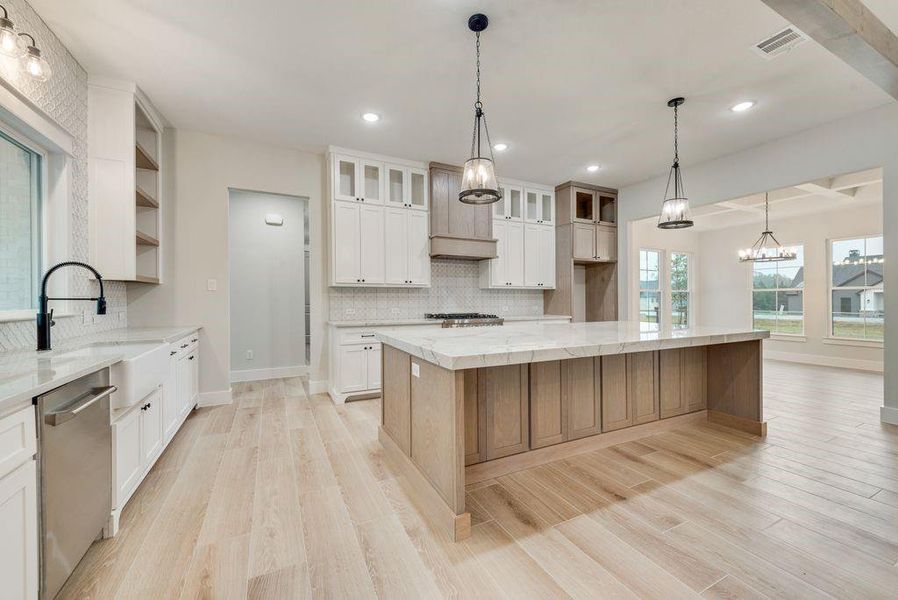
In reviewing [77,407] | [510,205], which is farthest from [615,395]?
Answer: [510,205]

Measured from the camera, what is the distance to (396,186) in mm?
4699

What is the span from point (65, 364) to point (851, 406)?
6148mm

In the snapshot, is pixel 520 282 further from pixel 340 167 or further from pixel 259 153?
pixel 259 153

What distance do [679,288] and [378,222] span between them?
711 centimetres

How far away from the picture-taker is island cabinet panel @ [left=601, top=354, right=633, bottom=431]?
272cm

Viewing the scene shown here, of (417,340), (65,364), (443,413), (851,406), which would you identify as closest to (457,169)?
(417,340)

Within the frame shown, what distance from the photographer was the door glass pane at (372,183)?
452 cm

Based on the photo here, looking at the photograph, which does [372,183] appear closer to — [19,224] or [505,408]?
Result: [19,224]

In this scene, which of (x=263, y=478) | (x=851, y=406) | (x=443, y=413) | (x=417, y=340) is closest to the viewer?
(x=443, y=413)

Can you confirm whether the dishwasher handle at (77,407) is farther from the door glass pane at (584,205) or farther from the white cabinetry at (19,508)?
the door glass pane at (584,205)

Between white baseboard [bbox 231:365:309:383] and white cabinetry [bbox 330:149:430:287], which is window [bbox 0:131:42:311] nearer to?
white cabinetry [bbox 330:149:430:287]

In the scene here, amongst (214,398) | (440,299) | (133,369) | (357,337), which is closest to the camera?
(133,369)

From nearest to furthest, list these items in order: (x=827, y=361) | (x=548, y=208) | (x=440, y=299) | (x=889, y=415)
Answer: (x=889, y=415), (x=440, y=299), (x=548, y=208), (x=827, y=361)

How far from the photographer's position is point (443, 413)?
1.86 m
